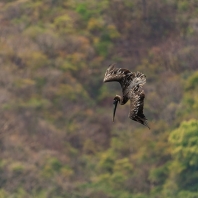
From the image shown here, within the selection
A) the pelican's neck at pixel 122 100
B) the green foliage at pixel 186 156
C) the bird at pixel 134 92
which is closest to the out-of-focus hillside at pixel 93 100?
the green foliage at pixel 186 156

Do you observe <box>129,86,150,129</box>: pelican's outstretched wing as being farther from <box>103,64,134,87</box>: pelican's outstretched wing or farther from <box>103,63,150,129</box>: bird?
<box>103,64,134,87</box>: pelican's outstretched wing

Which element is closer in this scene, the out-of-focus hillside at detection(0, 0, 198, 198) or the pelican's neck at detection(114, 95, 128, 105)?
the pelican's neck at detection(114, 95, 128, 105)

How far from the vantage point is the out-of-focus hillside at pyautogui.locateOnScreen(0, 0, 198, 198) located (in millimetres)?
46125

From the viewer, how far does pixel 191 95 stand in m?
52.4

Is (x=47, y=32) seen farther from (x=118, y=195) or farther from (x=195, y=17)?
(x=118, y=195)

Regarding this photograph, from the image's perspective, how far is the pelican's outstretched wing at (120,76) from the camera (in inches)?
619

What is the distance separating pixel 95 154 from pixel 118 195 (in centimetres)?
660

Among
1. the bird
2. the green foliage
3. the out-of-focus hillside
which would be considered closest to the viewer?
the bird

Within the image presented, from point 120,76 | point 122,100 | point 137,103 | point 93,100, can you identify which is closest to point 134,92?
point 137,103

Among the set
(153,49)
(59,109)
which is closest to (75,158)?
(59,109)

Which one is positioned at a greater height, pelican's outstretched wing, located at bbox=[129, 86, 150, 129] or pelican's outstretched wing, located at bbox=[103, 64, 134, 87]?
pelican's outstretched wing, located at bbox=[103, 64, 134, 87]

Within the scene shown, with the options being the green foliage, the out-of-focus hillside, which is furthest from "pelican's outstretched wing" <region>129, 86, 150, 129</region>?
the green foliage

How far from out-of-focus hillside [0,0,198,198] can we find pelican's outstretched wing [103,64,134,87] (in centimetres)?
2776

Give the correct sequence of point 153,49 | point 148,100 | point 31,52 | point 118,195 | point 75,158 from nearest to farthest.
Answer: point 118,195
point 75,158
point 148,100
point 31,52
point 153,49
